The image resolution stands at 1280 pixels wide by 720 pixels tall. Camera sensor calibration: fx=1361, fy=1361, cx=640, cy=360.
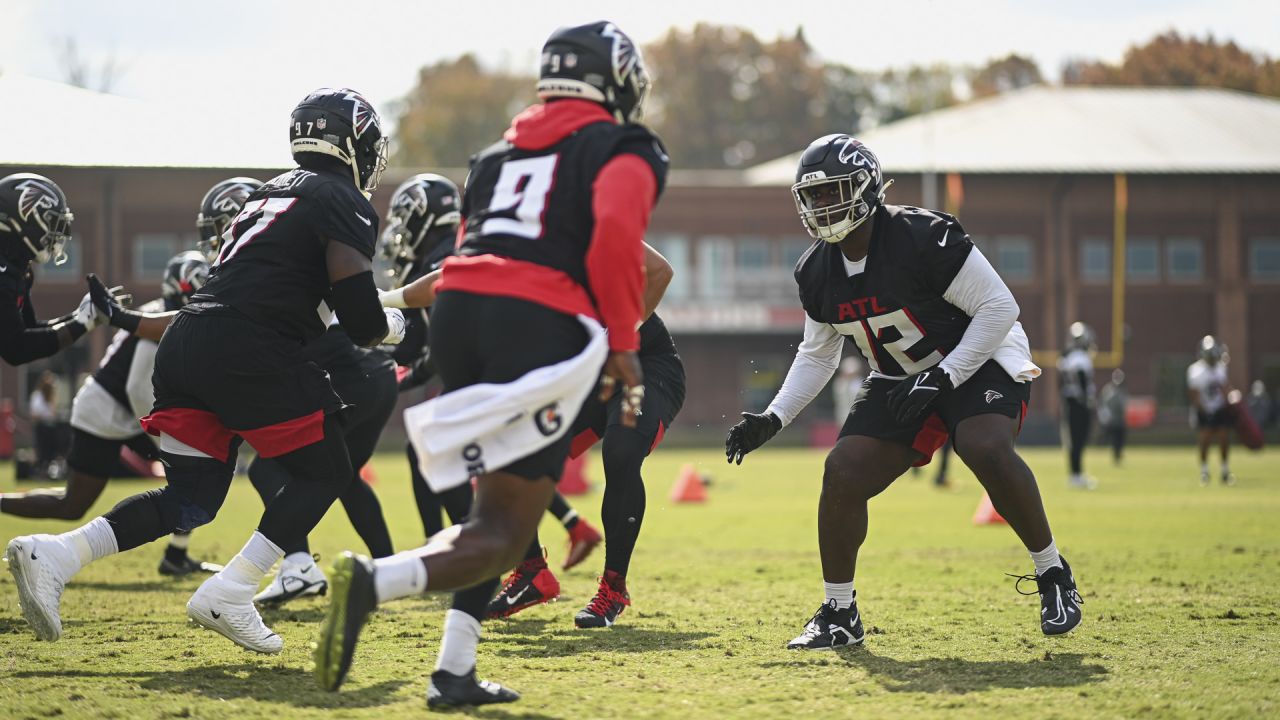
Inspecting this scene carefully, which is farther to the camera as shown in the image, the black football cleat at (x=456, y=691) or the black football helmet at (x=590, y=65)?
the black football helmet at (x=590, y=65)

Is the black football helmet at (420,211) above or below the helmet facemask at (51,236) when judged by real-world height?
above

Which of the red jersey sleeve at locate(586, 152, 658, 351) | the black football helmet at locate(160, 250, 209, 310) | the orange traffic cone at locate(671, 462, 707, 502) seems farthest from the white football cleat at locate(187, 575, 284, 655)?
the orange traffic cone at locate(671, 462, 707, 502)

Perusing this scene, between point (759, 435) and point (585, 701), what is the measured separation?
1.95 metres

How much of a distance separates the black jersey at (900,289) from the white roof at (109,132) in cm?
391

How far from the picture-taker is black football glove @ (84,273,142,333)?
22.4 ft

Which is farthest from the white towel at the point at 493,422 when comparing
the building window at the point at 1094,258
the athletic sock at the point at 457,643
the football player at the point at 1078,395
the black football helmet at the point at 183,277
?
the building window at the point at 1094,258

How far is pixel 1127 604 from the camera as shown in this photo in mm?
7270

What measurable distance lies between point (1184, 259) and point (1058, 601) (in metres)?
47.9

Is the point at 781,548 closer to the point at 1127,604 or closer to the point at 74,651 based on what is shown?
the point at 1127,604

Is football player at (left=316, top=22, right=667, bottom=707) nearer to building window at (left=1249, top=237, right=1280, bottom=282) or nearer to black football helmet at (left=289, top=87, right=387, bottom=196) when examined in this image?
black football helmet at (left=289, top=87, right=387, bottom=196)

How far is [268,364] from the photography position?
222 inches

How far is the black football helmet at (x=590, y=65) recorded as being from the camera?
4.71 meters

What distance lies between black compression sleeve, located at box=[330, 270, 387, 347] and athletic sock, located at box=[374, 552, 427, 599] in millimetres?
1458

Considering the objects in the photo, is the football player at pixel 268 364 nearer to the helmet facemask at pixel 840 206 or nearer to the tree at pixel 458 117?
the helmet facemask at pixel 840 206
